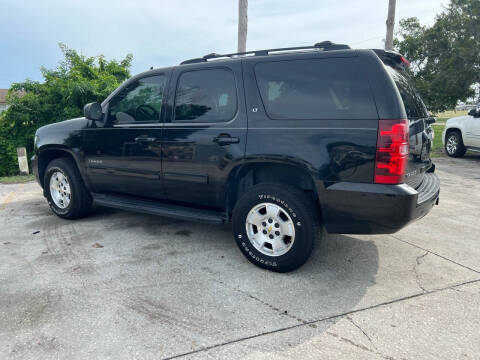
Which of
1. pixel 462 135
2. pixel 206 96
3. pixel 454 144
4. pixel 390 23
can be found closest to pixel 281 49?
pixel 206 96

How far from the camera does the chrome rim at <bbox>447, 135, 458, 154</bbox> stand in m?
11.2

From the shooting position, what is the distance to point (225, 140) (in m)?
3.45

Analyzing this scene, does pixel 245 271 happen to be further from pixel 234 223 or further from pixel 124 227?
pixel 124 227

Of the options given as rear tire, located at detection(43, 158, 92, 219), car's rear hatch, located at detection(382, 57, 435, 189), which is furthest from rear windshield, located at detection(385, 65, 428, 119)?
rear tire, located at detection(43, 158, 92, 219)

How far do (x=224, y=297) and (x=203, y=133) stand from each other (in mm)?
1570

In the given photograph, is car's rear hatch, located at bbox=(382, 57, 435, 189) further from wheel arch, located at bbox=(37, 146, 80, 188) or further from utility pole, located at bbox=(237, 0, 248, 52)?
utility pole, located at bbox=(237, 0, 248, 52)

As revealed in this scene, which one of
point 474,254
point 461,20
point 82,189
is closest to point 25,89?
point 82,189

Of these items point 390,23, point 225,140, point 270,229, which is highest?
point 390,23

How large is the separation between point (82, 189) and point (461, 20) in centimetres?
2659

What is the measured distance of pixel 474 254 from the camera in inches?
148

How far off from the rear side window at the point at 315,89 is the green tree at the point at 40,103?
9941 millimetres

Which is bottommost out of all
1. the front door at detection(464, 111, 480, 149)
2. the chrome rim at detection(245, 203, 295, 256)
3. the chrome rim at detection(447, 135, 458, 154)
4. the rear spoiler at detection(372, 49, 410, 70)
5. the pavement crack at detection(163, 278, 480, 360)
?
the pavement crack at detection(163, 278, 480, 360)

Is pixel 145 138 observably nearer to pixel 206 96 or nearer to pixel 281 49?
pixel 206 96

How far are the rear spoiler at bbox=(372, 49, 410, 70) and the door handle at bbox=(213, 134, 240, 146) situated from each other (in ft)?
4.61
